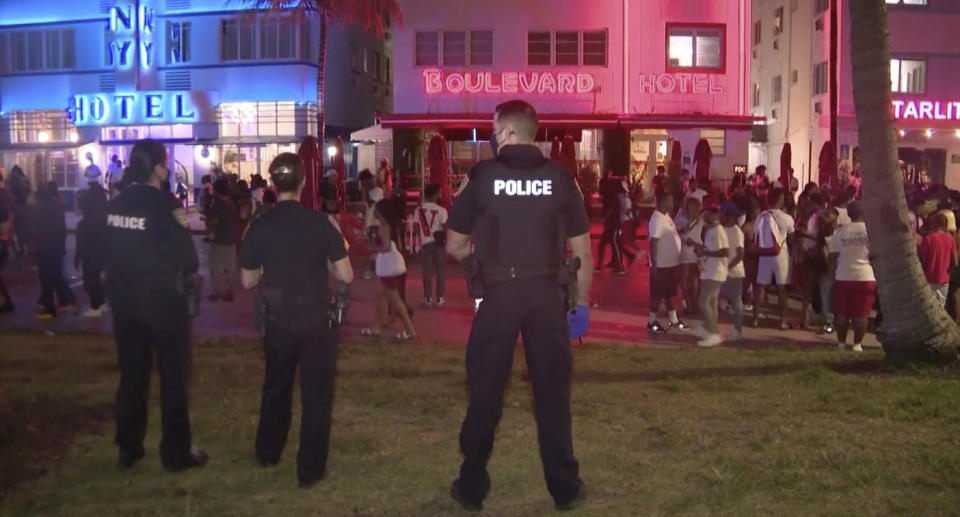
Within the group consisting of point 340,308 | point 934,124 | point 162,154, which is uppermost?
point 934,124

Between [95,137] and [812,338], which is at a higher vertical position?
[95,137]

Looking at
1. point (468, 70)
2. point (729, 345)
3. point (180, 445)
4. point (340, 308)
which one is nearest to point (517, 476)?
point (340, 308)

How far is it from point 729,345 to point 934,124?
84.5ft

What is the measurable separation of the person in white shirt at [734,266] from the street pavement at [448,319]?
0.26 m

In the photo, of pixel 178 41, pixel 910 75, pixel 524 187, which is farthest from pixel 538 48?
pixel 524 187

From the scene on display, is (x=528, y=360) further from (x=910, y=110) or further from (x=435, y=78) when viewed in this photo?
(x=910, y=110)

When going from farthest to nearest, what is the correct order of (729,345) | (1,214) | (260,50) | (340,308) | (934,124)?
(260,50) < (934,124) < (1,214) < (729,345) < (340,308)

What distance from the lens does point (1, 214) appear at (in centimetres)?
1466

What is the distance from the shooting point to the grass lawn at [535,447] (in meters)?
5.27

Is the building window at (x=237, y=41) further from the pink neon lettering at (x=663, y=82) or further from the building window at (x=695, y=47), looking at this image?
the building window at (x=695, y=47)

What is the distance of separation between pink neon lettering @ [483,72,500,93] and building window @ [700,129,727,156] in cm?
674

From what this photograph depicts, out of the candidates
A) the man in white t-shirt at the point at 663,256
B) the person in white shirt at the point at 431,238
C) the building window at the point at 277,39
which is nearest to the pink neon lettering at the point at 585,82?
the building window at the point at 277,39

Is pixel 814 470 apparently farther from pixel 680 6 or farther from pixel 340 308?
pixel 680 6

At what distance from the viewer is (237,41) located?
3634cm
